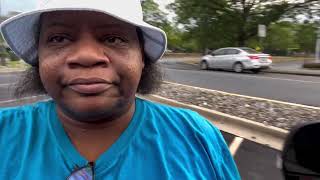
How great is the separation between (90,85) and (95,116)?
110mm

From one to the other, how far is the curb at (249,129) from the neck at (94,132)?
4249 millimetres

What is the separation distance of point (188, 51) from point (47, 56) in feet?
196

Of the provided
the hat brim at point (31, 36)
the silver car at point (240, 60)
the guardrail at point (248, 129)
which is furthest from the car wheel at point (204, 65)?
the hat brim at point (31, 36)

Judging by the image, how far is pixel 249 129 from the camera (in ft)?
21.5

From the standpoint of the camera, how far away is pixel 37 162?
4.29 feet

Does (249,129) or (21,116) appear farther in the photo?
(249,129)

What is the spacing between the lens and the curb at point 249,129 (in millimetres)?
5914

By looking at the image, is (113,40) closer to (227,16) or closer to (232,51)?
(232,51)

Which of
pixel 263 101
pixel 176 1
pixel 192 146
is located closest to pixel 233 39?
pixel 176 1

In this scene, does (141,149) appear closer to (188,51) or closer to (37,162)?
(37,162)

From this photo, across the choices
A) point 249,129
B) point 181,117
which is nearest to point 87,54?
point 181,117

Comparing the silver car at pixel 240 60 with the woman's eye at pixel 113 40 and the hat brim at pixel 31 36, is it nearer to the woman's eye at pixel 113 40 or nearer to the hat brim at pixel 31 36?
the hat brim at pixel 31 36

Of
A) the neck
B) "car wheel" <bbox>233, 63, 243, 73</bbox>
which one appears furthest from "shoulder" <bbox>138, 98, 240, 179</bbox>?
"car wheel" <bbox>233, 63, 243, 73</bbox>

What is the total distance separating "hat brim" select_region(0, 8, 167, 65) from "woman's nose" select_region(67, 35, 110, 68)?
0.40 feet
